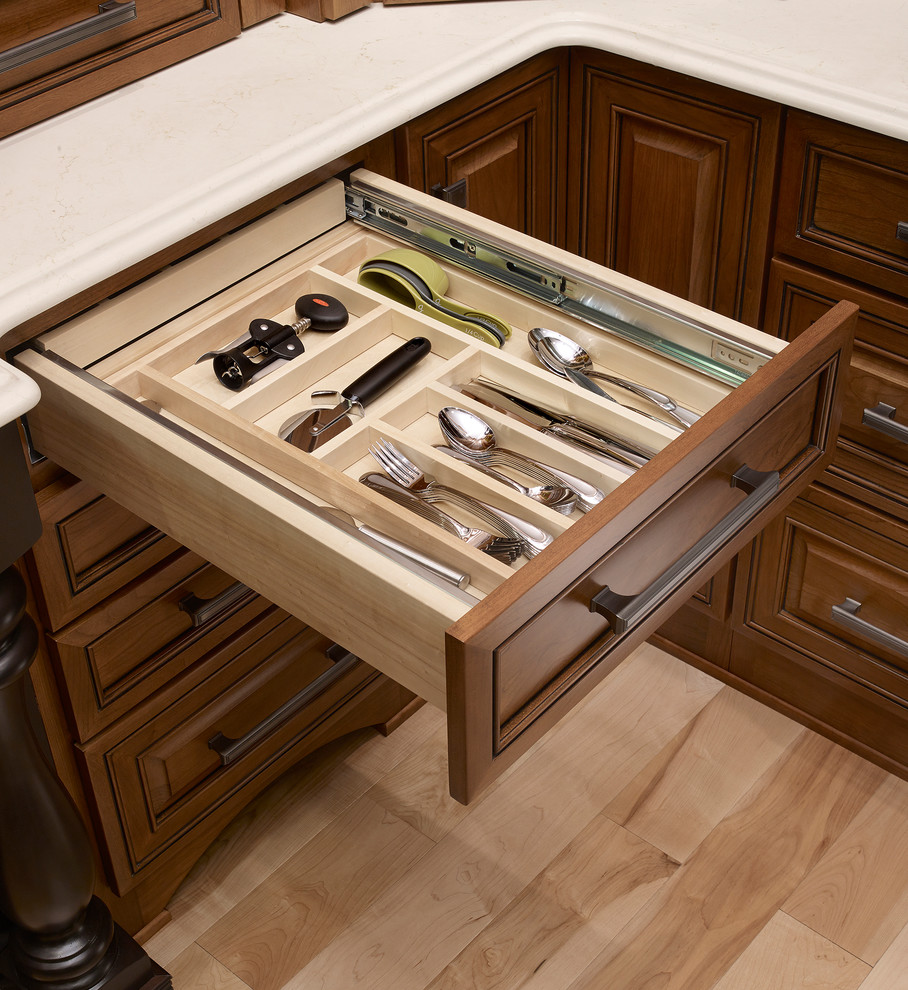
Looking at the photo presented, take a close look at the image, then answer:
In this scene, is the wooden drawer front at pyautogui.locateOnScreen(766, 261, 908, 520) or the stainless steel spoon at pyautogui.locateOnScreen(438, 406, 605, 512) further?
the wooden drawer front at pyautogui.locateOnScreen(766, 261, 908, 520)

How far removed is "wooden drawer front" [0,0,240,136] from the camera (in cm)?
114

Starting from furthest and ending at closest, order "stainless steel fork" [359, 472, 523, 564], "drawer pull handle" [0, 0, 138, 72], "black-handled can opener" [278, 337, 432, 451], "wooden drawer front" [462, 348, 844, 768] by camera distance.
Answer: "drawer pull handle" [0, 0, 138, 72]
"black-handled can opener" [278, 337, 432, 451]
"stainless steel fork" [359, 472, 523, 564]
"wooden drawer front" [462, 348, 844, 768]

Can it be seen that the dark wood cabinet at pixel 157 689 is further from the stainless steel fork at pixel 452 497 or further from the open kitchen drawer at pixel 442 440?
the stainless steel fork at pixel 452 497

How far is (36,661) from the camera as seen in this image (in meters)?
1.17

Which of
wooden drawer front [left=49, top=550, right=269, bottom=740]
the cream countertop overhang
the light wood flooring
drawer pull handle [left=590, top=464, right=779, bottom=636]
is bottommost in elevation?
the light wood flooring

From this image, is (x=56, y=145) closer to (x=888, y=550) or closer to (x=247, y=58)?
(x=247, y=58)

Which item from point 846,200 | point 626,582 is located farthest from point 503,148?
point 626,582

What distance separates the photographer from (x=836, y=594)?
5.03 feet

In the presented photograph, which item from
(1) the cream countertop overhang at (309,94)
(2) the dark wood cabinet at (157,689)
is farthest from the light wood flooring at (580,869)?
(1) the cream countertop overhang at (309,94)

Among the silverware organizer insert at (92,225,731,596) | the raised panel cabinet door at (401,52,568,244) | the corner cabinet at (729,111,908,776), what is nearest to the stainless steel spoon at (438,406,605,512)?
the silverware organizer insert at (92,225,731,596)

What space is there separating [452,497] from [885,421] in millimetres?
627

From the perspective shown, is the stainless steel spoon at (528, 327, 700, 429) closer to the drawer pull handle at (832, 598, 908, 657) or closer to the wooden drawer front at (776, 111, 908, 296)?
the wooden drawer front at (776, 111, 908, 296)

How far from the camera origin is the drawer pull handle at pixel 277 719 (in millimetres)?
1428

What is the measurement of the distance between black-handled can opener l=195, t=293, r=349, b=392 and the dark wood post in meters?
0.20
